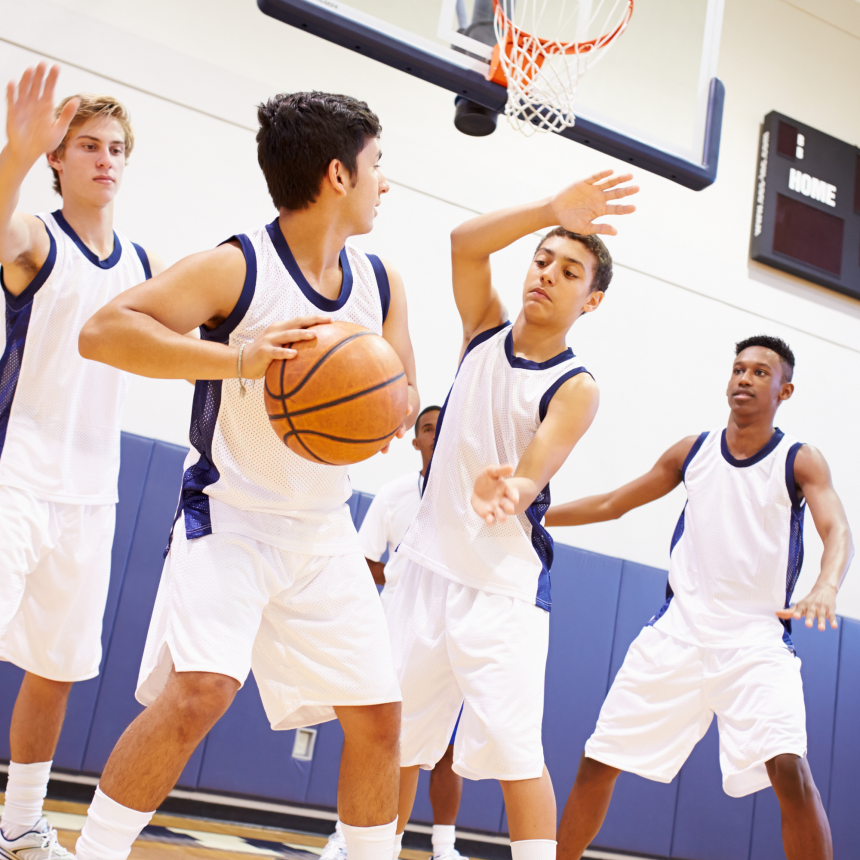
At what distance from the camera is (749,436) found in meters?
4.07

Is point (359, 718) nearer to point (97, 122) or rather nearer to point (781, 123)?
point (97, 122)

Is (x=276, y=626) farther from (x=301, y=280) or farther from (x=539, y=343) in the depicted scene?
(x=539, y=343)

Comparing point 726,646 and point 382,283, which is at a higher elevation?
point 382,283

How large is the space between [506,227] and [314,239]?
0.68 m

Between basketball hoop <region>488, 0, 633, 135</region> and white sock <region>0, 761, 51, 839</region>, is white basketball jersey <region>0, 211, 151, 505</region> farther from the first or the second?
basketball hoop <region>488, 0, 633, 135</region>

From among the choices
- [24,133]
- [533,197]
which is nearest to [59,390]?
[24,133]

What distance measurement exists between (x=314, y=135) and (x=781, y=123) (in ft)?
→ 20.1

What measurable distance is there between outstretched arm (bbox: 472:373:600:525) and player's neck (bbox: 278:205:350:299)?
66 centimetres

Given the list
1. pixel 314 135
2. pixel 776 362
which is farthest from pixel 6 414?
pixel 776 362

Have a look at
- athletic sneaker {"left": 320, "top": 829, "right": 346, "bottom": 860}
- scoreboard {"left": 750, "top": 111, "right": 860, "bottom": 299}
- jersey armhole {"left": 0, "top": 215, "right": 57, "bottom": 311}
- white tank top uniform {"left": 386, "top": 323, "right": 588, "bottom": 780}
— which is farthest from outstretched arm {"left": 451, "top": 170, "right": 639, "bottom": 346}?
scoreboard {"left": 750, "top": 111, "right": 860, "bottom": 299}

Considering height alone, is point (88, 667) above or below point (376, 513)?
below

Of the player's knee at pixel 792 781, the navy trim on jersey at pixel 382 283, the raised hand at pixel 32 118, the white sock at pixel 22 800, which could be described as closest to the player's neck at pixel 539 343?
the navy trim on jersey at pixel 382 283

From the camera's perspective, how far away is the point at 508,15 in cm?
398

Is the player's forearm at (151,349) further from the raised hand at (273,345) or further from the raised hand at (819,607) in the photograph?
the raised hand at (819,607)
